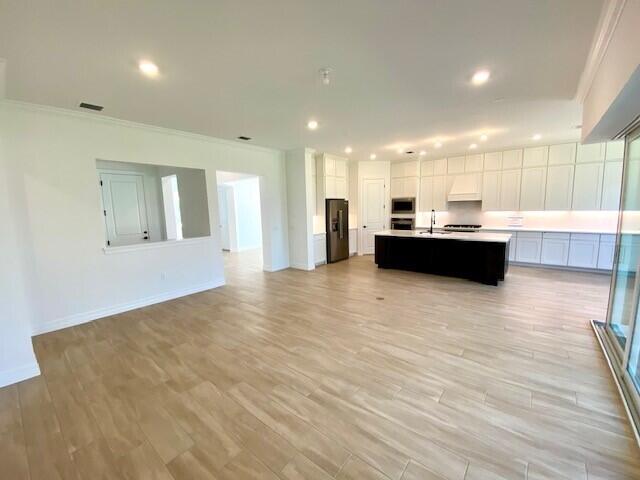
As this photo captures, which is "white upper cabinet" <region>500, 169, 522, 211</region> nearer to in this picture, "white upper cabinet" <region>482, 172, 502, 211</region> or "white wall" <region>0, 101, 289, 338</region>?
"white upper cabinet" <region>482, 172, 502, 211</region>

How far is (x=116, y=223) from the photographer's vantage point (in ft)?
15.5

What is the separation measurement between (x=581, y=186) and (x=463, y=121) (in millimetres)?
3689

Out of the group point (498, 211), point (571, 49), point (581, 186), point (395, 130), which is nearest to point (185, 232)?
point (395, 130)

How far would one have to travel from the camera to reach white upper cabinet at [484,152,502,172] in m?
6.70

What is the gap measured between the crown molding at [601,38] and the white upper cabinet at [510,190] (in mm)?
3933

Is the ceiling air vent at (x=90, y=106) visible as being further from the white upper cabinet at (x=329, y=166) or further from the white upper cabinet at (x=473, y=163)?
the white upper cabinet at (x=473, y=163)

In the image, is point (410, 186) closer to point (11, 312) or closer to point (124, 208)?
point (124, 208)

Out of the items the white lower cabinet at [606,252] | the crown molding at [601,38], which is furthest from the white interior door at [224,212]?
the white lower cabinet at [606,252]

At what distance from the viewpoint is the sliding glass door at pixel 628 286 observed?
87.0 inches

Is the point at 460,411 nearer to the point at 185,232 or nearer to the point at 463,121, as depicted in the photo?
the point at 463,121

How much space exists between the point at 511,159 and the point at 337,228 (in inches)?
178

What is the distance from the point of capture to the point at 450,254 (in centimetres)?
555

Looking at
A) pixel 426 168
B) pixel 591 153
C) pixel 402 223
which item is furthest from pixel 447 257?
pixel 591 153

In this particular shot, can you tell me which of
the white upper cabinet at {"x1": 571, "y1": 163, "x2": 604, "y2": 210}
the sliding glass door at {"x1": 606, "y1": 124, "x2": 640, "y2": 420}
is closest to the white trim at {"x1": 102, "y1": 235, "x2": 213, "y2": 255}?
the sliding glass door at {"x1": 606, "y1": 124, "x2": 640, "y2": 420}
